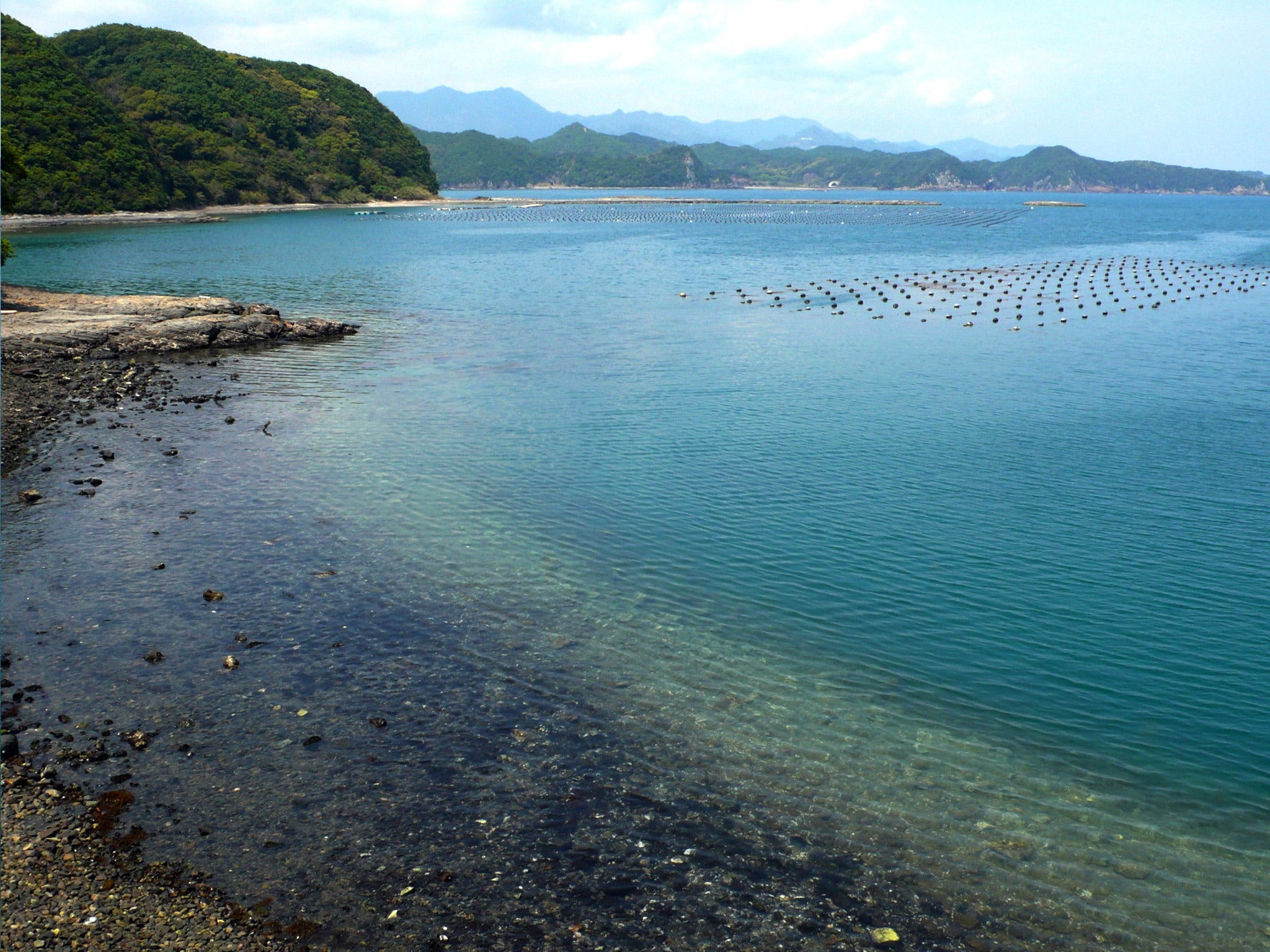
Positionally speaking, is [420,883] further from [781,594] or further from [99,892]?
[781,594]

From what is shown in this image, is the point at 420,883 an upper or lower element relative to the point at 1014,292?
lower

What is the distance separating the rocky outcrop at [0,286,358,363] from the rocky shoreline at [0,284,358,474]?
66mm

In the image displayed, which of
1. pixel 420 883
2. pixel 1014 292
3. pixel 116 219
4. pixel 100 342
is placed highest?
pixel 116 219

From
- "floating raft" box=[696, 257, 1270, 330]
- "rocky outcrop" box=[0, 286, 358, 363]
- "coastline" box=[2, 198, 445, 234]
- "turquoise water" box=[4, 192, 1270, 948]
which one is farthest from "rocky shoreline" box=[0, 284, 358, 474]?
"coastline" box=[2, 198, 445, 234]

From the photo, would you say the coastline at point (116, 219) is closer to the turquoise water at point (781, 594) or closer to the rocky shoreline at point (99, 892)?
the turquoise water at point (781, 594)

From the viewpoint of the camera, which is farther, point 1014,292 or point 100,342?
point 1014,292

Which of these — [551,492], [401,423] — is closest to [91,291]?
[401,423]

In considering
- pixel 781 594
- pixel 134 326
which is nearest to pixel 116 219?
pixel 134 326

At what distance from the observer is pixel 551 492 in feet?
101

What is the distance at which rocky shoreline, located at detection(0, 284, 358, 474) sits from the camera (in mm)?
39125

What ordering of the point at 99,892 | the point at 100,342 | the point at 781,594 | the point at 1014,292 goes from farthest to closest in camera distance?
the point at 1014,292 < the point at 100,342 < the point at 781,594 < the point at 99,892

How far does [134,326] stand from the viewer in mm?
53375

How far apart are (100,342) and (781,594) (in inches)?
1737

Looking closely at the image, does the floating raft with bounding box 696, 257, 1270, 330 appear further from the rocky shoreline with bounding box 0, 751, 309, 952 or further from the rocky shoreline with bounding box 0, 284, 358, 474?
the rocky shoreline with bounding box 0, 751, 309, 952
